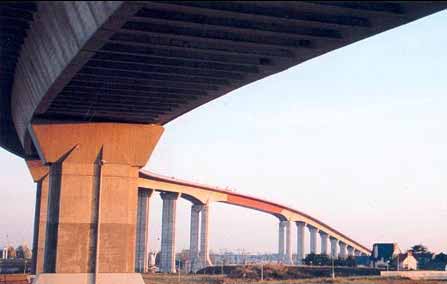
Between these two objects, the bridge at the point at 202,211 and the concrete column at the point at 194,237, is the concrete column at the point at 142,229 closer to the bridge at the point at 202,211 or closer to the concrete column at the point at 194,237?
the bridge at the point at 202,211

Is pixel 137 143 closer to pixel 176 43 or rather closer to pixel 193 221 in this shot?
pixel 176 43

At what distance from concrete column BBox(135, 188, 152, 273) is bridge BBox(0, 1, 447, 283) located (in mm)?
47389

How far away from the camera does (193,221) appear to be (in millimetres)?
124000

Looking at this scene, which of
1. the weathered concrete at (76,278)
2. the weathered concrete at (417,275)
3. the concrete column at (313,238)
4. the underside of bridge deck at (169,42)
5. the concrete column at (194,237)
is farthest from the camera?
the concrete column at (313,238)

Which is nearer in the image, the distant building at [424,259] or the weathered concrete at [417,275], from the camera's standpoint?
the weathered concrete at [417,275]

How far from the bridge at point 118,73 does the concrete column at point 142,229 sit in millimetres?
47389

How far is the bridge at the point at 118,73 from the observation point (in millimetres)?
22594

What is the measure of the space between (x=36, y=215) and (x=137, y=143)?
3001 cm

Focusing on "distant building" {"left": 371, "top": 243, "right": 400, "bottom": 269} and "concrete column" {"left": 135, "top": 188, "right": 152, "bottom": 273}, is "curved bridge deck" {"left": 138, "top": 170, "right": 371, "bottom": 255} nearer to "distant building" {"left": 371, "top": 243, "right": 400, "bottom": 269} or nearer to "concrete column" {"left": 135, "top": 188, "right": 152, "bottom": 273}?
"concrete column" {"left": 135, "top": 188, "right": 152, "bottom": 273}

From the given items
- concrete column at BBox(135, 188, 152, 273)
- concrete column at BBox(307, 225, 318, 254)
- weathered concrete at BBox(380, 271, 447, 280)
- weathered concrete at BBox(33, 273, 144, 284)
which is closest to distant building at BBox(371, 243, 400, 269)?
weathered concrete at BBox(380, 271, 447, 280)

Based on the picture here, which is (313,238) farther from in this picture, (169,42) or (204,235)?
(169,42)

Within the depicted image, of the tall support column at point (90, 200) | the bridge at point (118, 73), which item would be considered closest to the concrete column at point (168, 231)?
the bridge at point (118, 73)

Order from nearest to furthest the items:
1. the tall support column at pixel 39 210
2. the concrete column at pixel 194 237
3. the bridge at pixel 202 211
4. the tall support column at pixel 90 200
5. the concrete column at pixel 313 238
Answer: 1. the tall support column at pixel 90 200
2. the tall support column at pixel 39 210
3. the bridge at pixel 202 211
4. the concrete column at pixel 194 237
5. the concrete column at pixel 313 238

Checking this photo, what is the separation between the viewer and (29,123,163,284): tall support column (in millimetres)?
43312
